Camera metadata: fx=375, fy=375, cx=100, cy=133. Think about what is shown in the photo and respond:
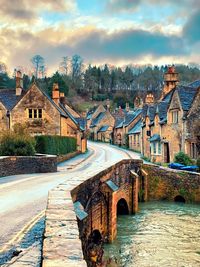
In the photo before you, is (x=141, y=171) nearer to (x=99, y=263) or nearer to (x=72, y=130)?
(x=99, y=263)

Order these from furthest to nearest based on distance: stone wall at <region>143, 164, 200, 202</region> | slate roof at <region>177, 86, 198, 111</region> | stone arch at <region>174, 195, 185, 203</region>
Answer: slate roof at <region>177, 86, 198, 111</region> < stone arch at <region>174, 195, 185, 203</region> < stone wall at <region>143, 164, 200, 202</region>

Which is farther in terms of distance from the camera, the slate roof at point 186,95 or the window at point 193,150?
the slate roof at point 186,95

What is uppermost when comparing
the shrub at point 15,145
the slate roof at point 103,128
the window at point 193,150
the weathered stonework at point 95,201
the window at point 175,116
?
the slate roof at point 103,128

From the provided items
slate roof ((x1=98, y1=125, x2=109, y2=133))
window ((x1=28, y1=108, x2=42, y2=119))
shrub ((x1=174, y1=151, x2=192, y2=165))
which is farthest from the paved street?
slate roof ((x1=98, y1=125, x2=109, y2=133))

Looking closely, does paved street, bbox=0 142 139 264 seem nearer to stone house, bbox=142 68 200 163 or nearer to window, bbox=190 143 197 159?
window, bbox=190 143 197 159

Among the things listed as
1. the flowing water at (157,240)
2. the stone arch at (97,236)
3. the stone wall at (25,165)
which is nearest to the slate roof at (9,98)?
the stone wall at (25,165)

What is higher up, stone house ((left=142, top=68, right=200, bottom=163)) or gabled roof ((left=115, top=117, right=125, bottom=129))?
gabled roof ((left=115, top=117, right=125, bottom=129))

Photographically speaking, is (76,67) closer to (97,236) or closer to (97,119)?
(97,119)

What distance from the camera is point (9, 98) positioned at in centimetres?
5000

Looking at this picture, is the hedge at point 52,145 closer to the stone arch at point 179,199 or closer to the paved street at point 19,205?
the stone arch at point 179,199

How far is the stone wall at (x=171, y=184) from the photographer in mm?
29172

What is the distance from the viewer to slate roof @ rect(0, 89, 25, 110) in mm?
48322

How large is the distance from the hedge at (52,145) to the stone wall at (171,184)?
11.1m

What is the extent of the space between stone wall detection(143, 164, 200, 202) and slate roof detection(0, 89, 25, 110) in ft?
79.3
